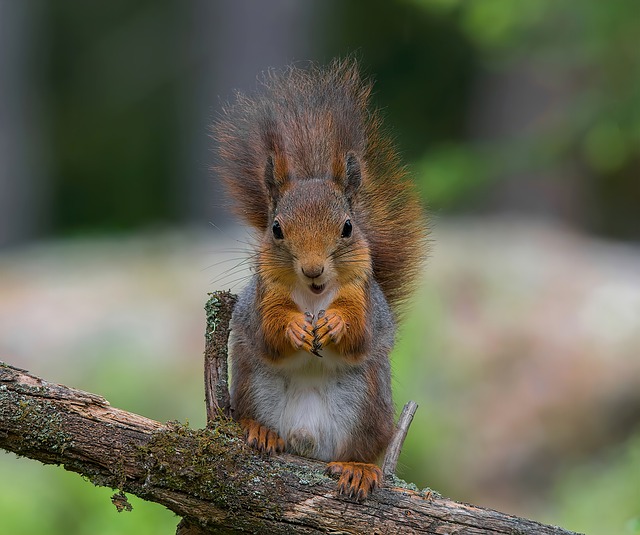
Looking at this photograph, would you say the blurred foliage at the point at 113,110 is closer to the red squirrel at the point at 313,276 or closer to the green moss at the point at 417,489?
the red squirrel at the point at 313,276

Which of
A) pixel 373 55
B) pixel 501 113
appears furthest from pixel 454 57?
pixel 501 113

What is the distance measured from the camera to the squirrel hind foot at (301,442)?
8.09ft

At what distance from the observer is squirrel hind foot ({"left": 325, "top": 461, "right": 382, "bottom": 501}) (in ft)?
7.35

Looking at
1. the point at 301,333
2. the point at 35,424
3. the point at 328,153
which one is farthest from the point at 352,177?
the point at 35,424

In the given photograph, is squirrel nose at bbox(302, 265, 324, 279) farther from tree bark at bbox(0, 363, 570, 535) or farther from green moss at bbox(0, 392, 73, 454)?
green moss at bbox(0, 392, 73, 454)

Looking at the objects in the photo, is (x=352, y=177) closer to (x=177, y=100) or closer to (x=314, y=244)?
(x=314, y=244)

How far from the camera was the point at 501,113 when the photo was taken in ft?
29.8

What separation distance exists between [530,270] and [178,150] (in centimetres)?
593

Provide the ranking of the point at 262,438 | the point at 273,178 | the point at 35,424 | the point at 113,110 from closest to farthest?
the point at 35,424 → the point at 262,438 → the point at 273,178 → the point at 113,110

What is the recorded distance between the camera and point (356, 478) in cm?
227

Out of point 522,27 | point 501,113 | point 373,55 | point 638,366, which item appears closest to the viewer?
point 522,27

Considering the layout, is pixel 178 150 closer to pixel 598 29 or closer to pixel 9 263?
pixel 9 263

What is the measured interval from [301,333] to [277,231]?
288 millimetres

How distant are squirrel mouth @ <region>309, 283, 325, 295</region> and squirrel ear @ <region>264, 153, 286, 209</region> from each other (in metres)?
0.28
